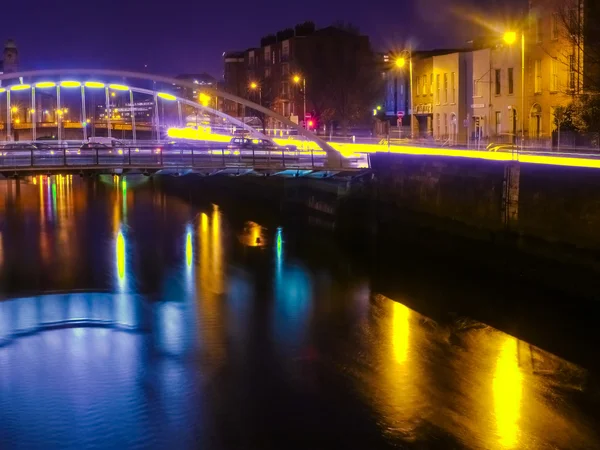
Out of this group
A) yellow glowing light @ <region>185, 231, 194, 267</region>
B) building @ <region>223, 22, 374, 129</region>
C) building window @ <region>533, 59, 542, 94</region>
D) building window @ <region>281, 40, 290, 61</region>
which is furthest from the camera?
building window @ <region>281, 40, 290, 61</region>

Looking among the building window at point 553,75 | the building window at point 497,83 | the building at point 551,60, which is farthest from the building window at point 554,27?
the building window at point 497,83

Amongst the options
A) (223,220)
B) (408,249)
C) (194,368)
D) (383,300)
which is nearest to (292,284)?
(383,300)

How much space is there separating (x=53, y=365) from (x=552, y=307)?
11692mm

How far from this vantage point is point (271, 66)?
89812 millimetres

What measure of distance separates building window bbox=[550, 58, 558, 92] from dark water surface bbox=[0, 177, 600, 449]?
14.0 meters

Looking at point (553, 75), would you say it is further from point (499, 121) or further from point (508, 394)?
point (508, 394)

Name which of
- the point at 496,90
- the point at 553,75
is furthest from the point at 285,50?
the point at 553,75

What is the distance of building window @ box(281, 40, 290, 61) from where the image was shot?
84750 mm

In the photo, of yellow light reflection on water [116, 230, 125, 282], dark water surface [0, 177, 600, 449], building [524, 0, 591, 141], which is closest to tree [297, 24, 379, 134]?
building [524, 0, 591, 141]

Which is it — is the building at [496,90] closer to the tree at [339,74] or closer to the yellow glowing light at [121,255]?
the yellow glowing light at [121,255]

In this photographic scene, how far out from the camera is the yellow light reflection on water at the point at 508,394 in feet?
45.1

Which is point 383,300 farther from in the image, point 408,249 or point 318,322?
point 408,249

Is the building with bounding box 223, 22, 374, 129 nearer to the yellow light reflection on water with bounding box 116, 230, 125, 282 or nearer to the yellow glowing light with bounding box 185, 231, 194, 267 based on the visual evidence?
the yellow glowing light with bounding box 185, 231, 194, 267

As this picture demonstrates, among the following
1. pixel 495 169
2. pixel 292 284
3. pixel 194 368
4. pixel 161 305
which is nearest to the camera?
pixel 194 368
